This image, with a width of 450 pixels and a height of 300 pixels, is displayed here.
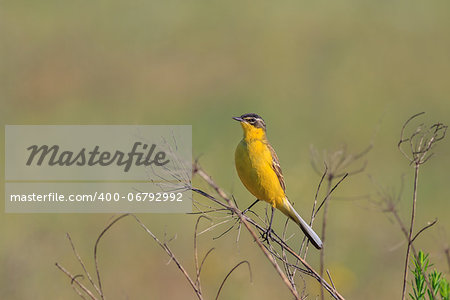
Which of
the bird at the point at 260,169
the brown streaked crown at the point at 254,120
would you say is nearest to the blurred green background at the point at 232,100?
the bird at the point at 260,169

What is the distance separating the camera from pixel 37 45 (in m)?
13.4

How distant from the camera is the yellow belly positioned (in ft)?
12.5

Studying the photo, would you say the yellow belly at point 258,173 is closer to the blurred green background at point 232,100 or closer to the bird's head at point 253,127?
the bird's head at point 253,127

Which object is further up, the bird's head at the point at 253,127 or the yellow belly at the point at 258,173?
the bird's head at the point at 253,127

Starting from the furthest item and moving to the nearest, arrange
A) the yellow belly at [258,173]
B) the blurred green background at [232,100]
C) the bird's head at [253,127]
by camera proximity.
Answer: the blurred green background at [232,100]
the bird's head at [253,127]
the yellow belly at [258,173]

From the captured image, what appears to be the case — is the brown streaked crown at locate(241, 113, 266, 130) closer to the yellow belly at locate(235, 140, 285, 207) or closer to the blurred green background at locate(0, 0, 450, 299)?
the yellow belly at locate(235, 140, 285, 207)

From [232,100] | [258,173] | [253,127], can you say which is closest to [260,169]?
[258,173]

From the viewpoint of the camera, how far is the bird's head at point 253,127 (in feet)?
13.5

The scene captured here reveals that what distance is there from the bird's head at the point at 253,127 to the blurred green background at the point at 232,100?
110 centimetres

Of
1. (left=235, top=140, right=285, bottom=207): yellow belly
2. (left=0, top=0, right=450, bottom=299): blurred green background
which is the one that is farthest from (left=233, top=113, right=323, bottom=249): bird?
(left=0, top=0, right=450, bottom=299): blurred green background

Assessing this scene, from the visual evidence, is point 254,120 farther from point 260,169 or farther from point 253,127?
point 260,169

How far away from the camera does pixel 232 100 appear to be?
36.1 feet

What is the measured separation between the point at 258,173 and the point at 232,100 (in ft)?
23.7

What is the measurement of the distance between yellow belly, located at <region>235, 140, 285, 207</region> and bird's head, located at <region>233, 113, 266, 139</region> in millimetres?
99
